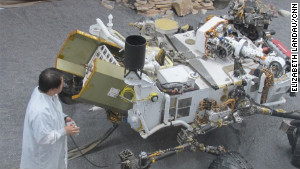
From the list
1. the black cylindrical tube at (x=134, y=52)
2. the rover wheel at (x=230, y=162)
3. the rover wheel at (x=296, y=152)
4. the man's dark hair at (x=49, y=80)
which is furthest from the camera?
the rover wheel at (x=296, y=152)

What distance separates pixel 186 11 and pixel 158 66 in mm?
4689

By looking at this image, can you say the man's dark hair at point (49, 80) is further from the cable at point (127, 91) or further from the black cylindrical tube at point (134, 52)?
the cable at point (127, 91)

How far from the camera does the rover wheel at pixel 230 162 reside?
17.8ft

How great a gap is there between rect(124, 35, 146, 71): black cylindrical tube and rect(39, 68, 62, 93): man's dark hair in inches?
33.1

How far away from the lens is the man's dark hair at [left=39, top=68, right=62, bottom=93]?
4.16m

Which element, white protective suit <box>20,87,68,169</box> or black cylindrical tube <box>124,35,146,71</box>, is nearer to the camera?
white protective suit <box>20,87,68,169</box>

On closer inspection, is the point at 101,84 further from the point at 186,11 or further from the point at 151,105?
the point at 186,11

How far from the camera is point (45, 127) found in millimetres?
4250

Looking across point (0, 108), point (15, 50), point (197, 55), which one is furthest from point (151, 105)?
point (15, 50)

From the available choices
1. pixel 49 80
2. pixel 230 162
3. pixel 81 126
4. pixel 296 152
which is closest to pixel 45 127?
pixel 49 80

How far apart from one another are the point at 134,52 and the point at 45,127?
1277 millimetres

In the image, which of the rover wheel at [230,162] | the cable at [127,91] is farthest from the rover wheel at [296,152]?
the cable at [127,91]

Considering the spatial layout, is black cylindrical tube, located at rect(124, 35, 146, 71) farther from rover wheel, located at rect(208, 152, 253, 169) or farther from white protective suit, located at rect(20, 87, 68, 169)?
rover wheel, located at rect(208, 152, 253, 169)

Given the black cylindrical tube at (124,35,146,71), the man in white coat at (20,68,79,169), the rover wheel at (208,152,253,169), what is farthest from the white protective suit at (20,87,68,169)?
the rover wheel at (208,152,253,169)
